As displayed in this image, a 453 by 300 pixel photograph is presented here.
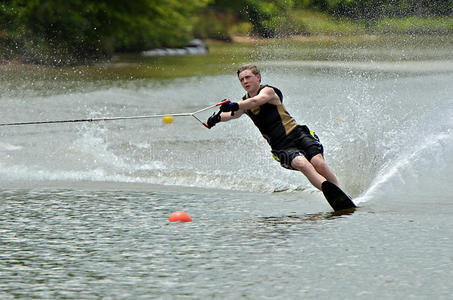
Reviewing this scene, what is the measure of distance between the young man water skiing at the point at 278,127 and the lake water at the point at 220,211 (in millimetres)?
379

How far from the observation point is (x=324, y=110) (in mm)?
15258

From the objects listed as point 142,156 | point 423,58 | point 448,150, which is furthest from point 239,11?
point 448,150

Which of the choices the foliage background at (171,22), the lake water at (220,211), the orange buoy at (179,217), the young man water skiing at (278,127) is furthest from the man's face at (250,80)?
the foliage background at (171,22)

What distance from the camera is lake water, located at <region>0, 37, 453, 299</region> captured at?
494 cm

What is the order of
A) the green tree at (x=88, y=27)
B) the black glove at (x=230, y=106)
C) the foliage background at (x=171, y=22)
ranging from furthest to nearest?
1. the green tree at (x=88, y=27)
2. the foliage background at (x=171, y=22)
3. the black glove at (x=230, y=106)

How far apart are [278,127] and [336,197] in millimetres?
913

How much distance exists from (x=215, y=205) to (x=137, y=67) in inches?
870

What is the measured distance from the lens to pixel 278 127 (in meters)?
7.53

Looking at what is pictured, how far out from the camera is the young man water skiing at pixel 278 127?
7.37 m

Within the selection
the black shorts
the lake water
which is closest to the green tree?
the lake water

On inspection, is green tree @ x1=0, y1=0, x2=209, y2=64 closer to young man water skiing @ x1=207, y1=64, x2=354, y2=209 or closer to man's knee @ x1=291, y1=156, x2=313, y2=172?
young man water skiing @ x1=207, y1=64, x2=354, y2=209

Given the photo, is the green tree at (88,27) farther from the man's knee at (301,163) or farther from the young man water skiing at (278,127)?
the man's knee at (301,163)

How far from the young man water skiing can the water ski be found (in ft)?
1.21

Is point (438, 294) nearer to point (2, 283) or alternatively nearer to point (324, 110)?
point (2, 283)
